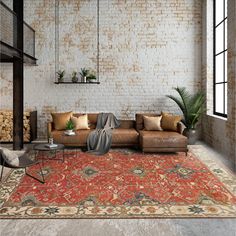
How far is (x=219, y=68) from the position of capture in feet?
22.2

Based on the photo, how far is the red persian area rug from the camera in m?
3.01

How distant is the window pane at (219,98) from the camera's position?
658cm

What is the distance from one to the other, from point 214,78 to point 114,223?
5422mm

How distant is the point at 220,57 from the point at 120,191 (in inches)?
179

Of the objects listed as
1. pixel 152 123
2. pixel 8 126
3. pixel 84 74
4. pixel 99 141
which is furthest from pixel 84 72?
pixel 8 126

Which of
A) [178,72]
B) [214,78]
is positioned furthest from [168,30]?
[214,78]

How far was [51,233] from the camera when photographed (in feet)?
8.31

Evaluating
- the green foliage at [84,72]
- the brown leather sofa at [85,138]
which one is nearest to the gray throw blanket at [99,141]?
the brown leather sofa at [85,138]

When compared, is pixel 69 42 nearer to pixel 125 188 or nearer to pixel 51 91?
pixel 51 91

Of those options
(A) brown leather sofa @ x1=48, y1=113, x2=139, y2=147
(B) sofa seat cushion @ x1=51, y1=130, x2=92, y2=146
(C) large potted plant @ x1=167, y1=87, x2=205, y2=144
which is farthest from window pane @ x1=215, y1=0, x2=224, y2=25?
(B) sofa seat cushion @ x1=51, y1=130, x2=92, y2=146

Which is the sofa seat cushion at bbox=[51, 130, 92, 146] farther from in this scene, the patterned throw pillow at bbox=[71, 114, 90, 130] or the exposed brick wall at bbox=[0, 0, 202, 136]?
the exposed brick wall at bbox=[0, 0, 202, 136]

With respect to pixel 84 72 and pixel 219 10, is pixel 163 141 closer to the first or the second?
pixel 84 72

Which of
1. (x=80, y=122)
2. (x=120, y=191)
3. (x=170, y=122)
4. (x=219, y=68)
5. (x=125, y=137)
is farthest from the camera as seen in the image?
(x=219, y=68)

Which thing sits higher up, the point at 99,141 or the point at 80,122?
the point at 80,122
